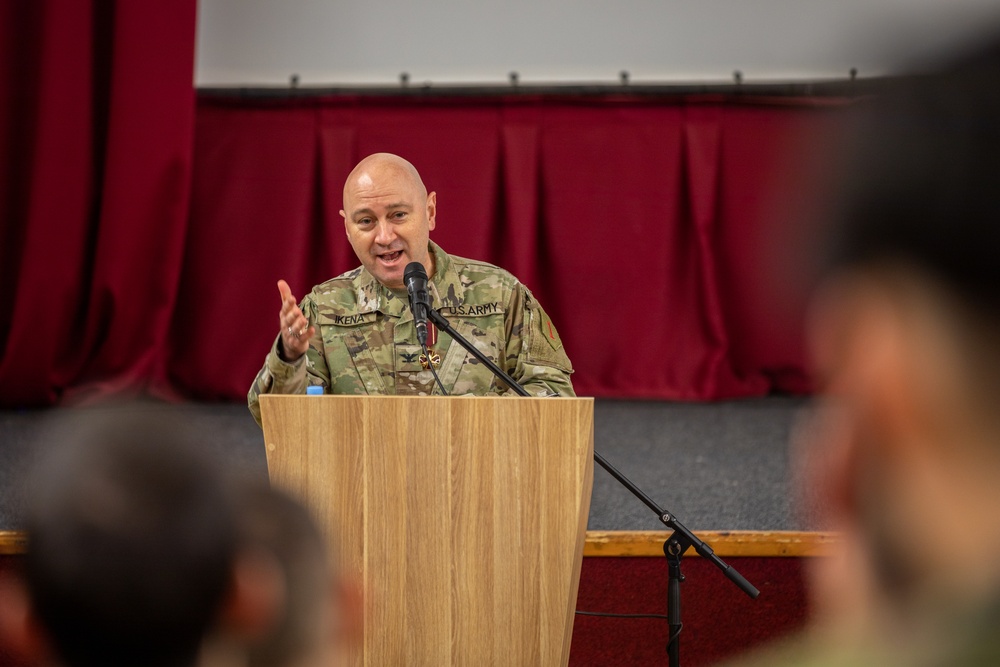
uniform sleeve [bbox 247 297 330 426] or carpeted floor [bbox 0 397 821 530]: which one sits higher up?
uniform sleeve [bbox 247 297 330 426]

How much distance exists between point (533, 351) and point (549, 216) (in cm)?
256

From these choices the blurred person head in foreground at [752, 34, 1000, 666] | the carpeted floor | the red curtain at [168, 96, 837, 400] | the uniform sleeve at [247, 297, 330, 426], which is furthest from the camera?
the red curtain at [168, 96, 837, 400]

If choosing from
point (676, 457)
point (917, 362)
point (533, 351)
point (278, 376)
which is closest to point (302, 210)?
point (676, 457)

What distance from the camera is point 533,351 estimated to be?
9.73 ft

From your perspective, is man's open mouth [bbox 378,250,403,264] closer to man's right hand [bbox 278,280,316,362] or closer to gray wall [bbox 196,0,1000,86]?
man's right hand [bbox 278,280,316,362]

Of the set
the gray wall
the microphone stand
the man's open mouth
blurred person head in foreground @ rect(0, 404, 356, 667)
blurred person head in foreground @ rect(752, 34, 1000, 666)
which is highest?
the gray wall

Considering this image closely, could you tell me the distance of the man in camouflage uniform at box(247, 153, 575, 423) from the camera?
9.64ft

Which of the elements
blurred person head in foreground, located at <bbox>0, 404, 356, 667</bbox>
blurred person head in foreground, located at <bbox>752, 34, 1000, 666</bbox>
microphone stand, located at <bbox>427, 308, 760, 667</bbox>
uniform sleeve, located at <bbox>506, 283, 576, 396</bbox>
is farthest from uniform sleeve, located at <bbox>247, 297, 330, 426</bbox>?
blurred person head in foreground, located at <bbox>752, 34, 1000, 666</bbox>

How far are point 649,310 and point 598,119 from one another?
0.96m

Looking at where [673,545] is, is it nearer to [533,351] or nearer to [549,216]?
[533,351]

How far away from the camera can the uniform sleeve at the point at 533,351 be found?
2.87 metres

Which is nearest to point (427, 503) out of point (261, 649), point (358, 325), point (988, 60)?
point (358, 325)

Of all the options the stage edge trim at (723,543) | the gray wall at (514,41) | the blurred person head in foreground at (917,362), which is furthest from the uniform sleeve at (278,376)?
the gray wall at (514,41)

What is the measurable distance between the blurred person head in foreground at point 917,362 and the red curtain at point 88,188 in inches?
192
